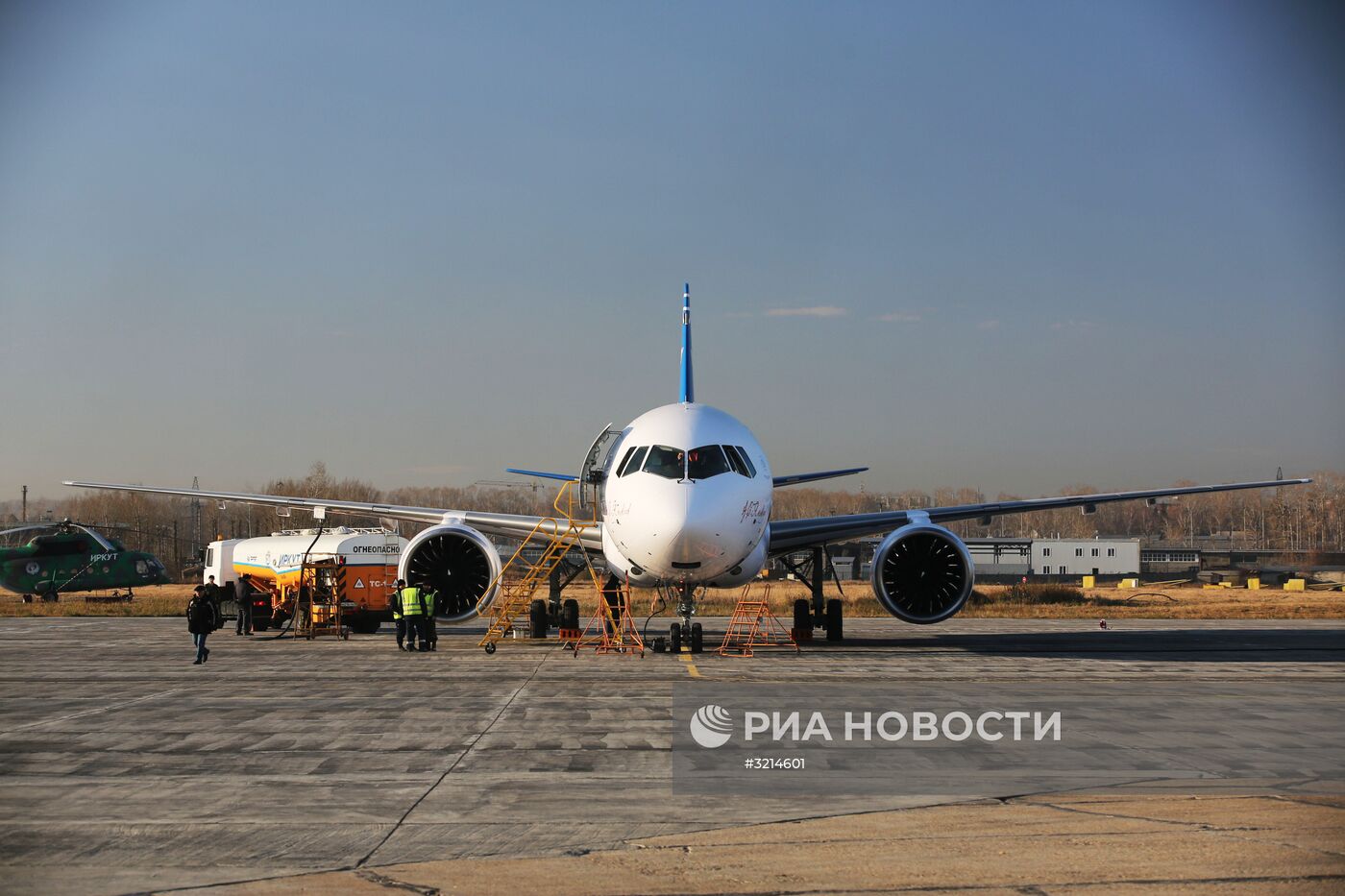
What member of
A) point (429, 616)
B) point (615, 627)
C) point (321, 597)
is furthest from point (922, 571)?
point (321, 597)

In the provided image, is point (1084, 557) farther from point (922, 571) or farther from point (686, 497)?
point (686, 497)

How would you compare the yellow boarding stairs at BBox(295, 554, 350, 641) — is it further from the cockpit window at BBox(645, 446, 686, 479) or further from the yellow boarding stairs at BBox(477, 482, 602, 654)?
the cockpit window at BBox(645, 446, 686, 479)

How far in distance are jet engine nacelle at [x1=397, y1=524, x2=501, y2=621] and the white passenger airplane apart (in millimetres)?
26

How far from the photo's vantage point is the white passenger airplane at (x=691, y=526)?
19.8 metres

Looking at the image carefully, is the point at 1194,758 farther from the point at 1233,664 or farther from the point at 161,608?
the point at 161,608

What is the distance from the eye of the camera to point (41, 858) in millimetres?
7414

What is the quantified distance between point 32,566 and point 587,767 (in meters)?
43.9

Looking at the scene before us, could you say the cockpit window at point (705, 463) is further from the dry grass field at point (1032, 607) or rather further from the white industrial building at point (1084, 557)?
the white industrial building at point (1084, 557)

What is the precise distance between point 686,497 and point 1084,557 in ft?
287

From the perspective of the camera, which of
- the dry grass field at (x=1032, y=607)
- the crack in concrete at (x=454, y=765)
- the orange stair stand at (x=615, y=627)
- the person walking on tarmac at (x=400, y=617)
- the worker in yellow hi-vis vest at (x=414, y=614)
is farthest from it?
the dry grass field at (x=1032, y=607)

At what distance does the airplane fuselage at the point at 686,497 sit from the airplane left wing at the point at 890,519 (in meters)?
2.47

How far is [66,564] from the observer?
48.1 metres

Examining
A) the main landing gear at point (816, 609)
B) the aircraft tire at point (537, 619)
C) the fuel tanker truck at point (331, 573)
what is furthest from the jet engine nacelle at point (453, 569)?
the main landing gear at point (816, 609)

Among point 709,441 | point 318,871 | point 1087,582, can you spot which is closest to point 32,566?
point 709,441
